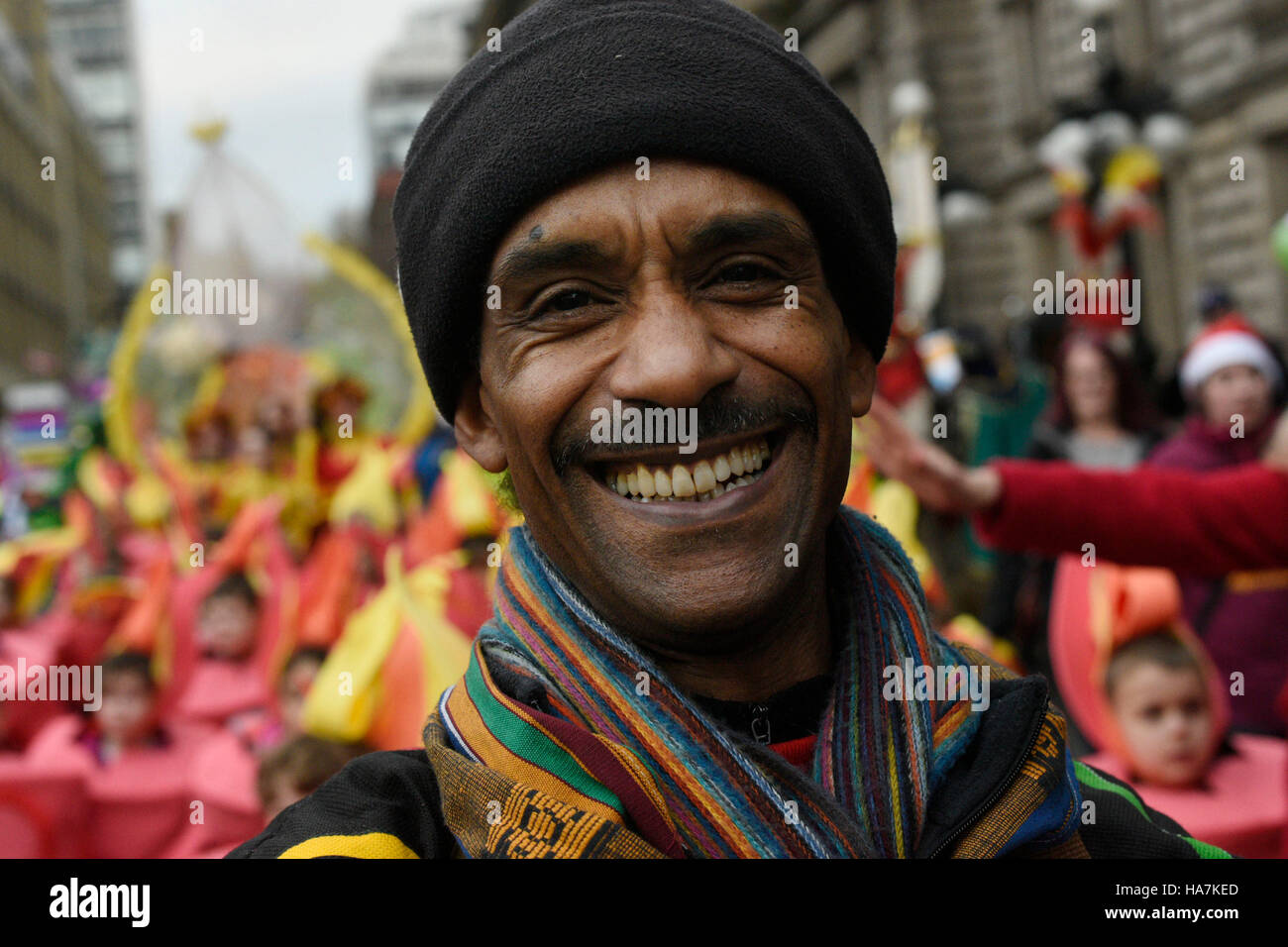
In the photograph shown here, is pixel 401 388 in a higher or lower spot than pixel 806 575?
higher

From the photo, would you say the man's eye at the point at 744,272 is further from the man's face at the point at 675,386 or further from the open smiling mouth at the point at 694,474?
the open smiling mouth at the point at 694,474

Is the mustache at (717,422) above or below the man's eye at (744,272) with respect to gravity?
below

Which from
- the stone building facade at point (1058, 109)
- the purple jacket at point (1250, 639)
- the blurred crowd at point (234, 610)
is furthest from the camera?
the stone building facade at point (1058, 109)

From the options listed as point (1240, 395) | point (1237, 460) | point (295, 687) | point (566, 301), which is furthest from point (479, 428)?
point (1240, 395)

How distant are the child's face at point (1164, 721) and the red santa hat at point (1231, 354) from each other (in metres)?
1.55

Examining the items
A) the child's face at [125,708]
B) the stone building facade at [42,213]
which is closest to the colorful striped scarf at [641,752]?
the child's face at [125,708]

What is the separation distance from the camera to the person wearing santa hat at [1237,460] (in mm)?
4086

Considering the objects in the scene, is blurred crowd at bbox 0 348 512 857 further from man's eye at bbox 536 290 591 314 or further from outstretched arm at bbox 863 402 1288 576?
outstretched arm at bbox 863 402 1288 576

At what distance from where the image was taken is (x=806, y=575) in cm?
155

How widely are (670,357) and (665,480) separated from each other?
14cm

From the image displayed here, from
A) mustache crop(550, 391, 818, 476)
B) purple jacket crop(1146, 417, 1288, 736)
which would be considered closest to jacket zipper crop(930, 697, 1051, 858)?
mustache crop(550, 391, 818, 476)

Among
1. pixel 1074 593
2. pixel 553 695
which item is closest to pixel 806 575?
pixel 553 695
